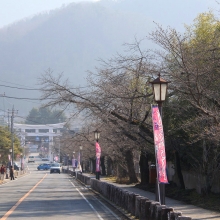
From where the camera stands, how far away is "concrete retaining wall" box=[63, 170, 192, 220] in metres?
13.5

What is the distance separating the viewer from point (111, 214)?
20.6 meters

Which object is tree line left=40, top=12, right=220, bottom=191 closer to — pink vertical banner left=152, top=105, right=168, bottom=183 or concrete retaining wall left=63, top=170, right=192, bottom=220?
pink vertical banner left=152, top=105, right=168, bottom=183

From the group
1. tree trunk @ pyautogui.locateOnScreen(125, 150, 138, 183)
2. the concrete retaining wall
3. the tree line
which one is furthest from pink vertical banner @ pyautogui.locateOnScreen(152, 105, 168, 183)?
tree trunk @ pyautogui.locateOnScreen(125, 150, 138, 183)

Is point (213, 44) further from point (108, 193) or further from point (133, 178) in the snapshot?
point (133, 178)

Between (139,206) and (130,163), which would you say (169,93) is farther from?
(130,163)

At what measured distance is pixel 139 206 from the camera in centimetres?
1745

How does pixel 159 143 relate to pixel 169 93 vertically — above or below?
below

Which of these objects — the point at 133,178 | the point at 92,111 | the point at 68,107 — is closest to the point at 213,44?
the point at 92,111

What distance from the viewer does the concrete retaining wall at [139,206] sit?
13.5 meters

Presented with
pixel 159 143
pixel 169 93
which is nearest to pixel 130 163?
pixel 169 93

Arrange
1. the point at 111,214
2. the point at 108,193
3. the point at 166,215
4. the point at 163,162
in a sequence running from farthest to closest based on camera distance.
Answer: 1. the point at 108,193
2. the point at 111,214
3. the point at 163,162
4. the point at 166,215

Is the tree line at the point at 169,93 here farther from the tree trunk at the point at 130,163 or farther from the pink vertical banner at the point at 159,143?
the tree trunk at the point at 130,163

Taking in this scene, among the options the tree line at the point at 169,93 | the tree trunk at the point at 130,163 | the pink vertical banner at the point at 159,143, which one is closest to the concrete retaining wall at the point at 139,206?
the pink vertical banner at the point at 159,143

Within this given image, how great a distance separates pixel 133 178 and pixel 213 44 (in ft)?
78.3
